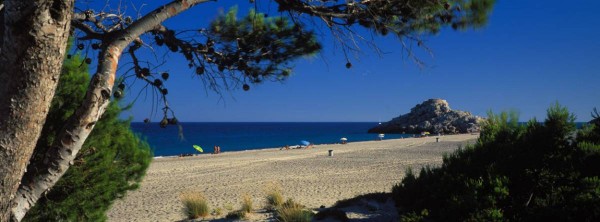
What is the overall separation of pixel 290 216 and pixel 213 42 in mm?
3236

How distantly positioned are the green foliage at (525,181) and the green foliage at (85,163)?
410 centimetres

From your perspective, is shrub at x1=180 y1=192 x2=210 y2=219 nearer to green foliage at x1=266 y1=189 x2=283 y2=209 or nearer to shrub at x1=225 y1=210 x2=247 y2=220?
shrub at x1=225 y1=210 x2=247 y2=220

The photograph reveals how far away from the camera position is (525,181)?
544 centimetres

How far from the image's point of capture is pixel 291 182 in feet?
60.0

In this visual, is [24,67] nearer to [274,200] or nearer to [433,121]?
[274,200]

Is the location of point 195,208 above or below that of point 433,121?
below

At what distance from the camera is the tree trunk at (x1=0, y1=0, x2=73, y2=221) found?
2.36 m

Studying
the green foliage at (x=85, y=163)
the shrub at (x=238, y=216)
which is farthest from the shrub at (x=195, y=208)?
the green foliage at (x=85, y=163)

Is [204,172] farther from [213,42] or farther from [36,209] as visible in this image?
[213,42]

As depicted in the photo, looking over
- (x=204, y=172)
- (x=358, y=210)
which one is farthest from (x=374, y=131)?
(x=358, y=210)

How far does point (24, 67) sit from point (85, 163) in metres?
4.34

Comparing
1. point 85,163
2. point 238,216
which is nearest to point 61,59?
point 85,163

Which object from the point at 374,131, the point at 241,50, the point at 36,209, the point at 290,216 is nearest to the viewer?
the point at 241,50

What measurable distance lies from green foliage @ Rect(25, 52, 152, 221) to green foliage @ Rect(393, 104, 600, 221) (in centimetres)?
410
